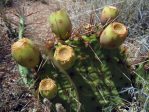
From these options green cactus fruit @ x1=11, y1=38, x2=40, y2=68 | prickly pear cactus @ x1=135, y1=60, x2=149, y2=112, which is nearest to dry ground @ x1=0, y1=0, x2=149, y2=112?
prickly pear cactus @ x1=135, y1=60, x2=149, y2=112

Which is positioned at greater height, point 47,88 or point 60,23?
point 60,23

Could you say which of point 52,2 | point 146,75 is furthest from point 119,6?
point 146,75

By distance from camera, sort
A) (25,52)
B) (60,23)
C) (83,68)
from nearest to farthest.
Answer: (25,52)
(60,23)
(83,68)

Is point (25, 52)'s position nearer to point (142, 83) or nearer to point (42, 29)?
point (142, 83)

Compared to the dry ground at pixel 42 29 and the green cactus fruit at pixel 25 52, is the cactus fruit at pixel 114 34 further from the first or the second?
the dry ground at pixel 42 29

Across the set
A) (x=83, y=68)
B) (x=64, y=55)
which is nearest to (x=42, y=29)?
(x=83, y=68)

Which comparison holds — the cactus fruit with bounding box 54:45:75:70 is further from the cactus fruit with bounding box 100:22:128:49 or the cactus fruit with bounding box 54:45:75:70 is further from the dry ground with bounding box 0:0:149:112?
the dry ground with bounding box 0:0:149:112
